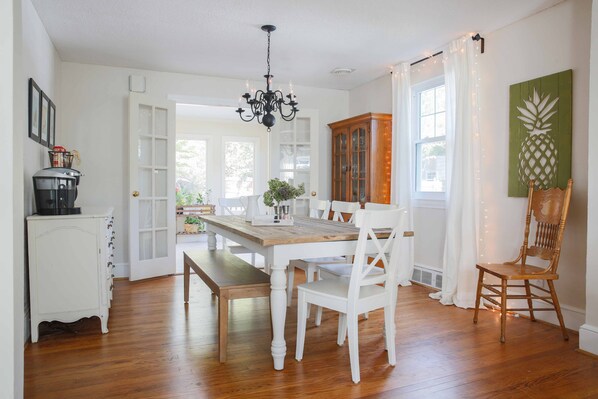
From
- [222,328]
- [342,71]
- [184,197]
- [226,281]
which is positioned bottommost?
[222,328]

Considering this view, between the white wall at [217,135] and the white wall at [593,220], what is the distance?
23.1 feet

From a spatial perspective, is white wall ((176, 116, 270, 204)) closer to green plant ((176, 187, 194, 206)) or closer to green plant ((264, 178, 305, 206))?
green plant ((176, 187, 194, 206))

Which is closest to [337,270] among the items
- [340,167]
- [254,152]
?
[340,167]

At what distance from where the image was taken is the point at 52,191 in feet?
9.82

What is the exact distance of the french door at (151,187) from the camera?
15.4 feet

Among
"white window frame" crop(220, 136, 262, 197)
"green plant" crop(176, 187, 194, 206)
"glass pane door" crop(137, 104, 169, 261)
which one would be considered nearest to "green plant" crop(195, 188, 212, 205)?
"green plant" crop(176, 187, 194, 206)

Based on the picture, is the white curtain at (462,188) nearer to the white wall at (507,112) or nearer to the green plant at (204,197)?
the white wall at (507,112)

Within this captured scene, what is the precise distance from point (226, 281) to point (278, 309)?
1.43 feet

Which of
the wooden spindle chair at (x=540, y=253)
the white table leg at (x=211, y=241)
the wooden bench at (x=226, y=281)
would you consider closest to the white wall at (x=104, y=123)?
the white table leg at (x=211, y=241)

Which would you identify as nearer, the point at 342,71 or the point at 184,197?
the point at 342,71

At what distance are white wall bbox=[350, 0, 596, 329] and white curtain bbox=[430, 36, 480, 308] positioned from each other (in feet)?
0.39

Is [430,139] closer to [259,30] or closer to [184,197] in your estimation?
[259,30]

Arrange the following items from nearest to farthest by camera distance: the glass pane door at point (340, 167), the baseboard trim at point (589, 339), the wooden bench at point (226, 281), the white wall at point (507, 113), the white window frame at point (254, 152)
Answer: the wooden bench at point (226, 281) → the baseboard trim at point (589, 339) → the white wall at point (507, 113) → the glass pane door at point (340, 167) → the white window frame at point (254, 152)

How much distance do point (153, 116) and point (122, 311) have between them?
231 cm
